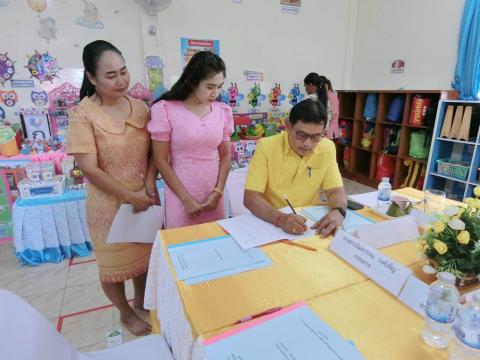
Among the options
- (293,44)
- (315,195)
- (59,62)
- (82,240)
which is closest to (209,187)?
(315,195)

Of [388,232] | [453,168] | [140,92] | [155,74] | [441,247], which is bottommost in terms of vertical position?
[453,168]

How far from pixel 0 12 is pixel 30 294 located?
2445mm

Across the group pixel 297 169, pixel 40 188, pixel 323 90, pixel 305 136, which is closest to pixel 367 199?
pixel 297 169

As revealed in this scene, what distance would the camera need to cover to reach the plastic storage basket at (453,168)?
3145mm

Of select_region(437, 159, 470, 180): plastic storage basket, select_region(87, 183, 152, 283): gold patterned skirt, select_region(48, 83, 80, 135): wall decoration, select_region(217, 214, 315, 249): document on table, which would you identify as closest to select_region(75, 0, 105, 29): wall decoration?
select_region(48, 83, 80, 135): wall decoration

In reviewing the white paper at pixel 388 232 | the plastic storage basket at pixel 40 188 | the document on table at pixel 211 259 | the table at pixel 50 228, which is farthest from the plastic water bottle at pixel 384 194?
the plastic storage basket at pixel 40 188

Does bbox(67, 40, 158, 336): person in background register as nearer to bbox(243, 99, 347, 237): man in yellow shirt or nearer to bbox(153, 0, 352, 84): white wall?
bbox(243, 99, 347, 237): man in yellow shirt

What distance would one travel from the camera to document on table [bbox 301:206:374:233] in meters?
1.32

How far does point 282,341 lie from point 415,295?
0.40 meters

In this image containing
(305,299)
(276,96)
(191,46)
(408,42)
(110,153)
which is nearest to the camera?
(305,299)

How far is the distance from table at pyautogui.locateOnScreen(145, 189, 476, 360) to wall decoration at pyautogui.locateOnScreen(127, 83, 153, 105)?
262 cm

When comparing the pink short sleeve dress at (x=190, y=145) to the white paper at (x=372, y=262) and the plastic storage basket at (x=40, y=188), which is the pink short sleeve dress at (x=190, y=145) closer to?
the white paper at (x=372, y=262)

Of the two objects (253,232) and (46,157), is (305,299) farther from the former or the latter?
(46,157)

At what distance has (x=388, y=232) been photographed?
3.85 feet
